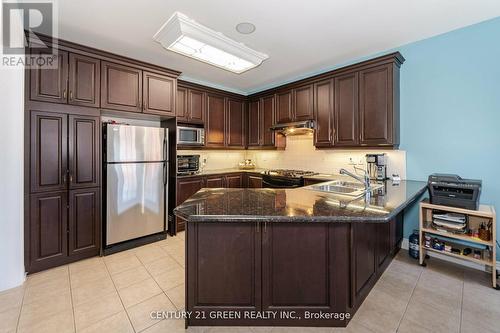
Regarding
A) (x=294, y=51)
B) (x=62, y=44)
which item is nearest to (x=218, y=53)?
(x=294, y=51)

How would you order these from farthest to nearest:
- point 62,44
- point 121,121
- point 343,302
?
point 121,121 < point 62,44 < point 343,302

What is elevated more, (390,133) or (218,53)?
(218,53)

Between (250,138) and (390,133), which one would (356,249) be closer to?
(390,133)

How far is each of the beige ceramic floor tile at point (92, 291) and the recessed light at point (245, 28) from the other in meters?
2.88

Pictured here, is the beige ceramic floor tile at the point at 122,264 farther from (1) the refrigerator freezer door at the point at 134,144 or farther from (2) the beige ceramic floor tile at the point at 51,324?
(1) the refrigerator freezer door at the point at 134,144

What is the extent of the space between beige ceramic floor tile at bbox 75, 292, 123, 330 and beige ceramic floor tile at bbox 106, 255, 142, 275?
505mm

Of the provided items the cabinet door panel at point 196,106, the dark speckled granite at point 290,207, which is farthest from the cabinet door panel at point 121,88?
the dark speckled granite at point 290,207

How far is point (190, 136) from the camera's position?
12.4ft

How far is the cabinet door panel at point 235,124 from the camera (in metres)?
4.48

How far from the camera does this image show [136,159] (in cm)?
307

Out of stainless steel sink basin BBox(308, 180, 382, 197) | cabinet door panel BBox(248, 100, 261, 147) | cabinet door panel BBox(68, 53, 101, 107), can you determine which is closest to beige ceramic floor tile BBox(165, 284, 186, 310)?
stainless steel sink basin BBox(308, 180, 382, 197)

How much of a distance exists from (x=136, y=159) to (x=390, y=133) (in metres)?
3.29

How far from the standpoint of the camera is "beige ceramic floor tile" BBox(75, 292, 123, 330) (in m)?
1.74

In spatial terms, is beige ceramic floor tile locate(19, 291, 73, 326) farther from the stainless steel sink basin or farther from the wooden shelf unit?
the wooden shelf unit
